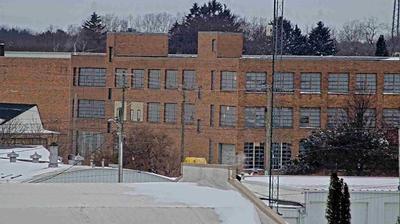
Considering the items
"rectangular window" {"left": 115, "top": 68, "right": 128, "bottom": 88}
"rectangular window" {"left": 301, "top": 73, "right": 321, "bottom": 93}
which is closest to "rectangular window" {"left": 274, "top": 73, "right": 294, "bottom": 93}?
"rectangular window" {"left": 301, "top": 73, "right": 321, "bottom": 93}

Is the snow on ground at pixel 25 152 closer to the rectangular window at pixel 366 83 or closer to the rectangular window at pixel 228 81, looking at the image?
the rectangular window at pixel 228 81

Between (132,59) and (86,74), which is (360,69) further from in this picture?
(86,74)

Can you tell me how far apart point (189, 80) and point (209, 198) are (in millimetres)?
39348

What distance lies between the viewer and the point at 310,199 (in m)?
24.2

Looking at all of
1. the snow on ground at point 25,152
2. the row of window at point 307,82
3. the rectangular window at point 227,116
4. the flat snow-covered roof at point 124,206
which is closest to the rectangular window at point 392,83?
the row of window at point 307,82

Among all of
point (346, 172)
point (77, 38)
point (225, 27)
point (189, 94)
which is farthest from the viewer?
point (77, 38)

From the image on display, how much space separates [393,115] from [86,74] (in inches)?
784

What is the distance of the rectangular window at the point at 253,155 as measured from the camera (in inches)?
1924

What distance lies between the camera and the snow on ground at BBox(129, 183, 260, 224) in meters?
11.9

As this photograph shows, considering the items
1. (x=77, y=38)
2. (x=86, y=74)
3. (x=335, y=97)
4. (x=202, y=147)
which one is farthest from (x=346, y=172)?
(x=77, y=38)

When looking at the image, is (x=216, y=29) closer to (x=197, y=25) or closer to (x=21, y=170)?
(x=197, y=25)

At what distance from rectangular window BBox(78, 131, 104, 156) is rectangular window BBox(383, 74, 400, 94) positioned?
17649 millimetres

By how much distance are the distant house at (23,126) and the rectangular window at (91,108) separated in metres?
2.53

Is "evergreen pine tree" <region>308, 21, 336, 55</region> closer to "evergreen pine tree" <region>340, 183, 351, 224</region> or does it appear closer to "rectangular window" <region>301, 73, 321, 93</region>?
"rectangular window" <region>301, 73, 321, 93</region>
